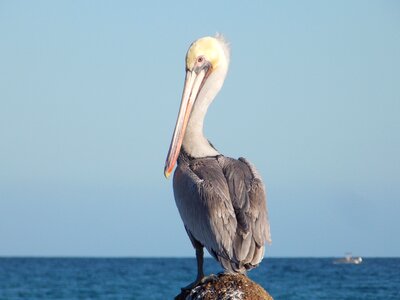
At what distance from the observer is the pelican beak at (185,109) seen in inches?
358

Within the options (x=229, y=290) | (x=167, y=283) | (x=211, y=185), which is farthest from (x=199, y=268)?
(x=167, y=283)

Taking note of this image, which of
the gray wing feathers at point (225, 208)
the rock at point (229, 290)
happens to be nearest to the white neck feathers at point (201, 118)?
the gray wing feathers at point (225, 208)

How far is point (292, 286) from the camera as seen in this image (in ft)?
147

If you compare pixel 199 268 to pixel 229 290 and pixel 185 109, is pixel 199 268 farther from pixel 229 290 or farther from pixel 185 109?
pixel 185 109

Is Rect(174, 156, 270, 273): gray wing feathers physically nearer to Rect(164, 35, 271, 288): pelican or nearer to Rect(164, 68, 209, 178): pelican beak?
Rect(164, 35, 271, 288): pelican

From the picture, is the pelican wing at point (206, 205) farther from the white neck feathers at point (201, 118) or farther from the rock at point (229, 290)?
the rock at point (229, 290)

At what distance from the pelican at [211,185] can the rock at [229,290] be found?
428mm

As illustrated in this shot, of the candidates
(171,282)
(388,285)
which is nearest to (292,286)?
(388,285)

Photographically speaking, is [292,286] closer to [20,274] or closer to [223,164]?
[20,274]

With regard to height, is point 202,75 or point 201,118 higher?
point 202,75

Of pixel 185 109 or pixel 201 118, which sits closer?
pixel 201 118

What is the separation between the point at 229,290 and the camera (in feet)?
25.0

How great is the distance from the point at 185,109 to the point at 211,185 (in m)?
1.02

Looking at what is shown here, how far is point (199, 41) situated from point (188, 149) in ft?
3.43
